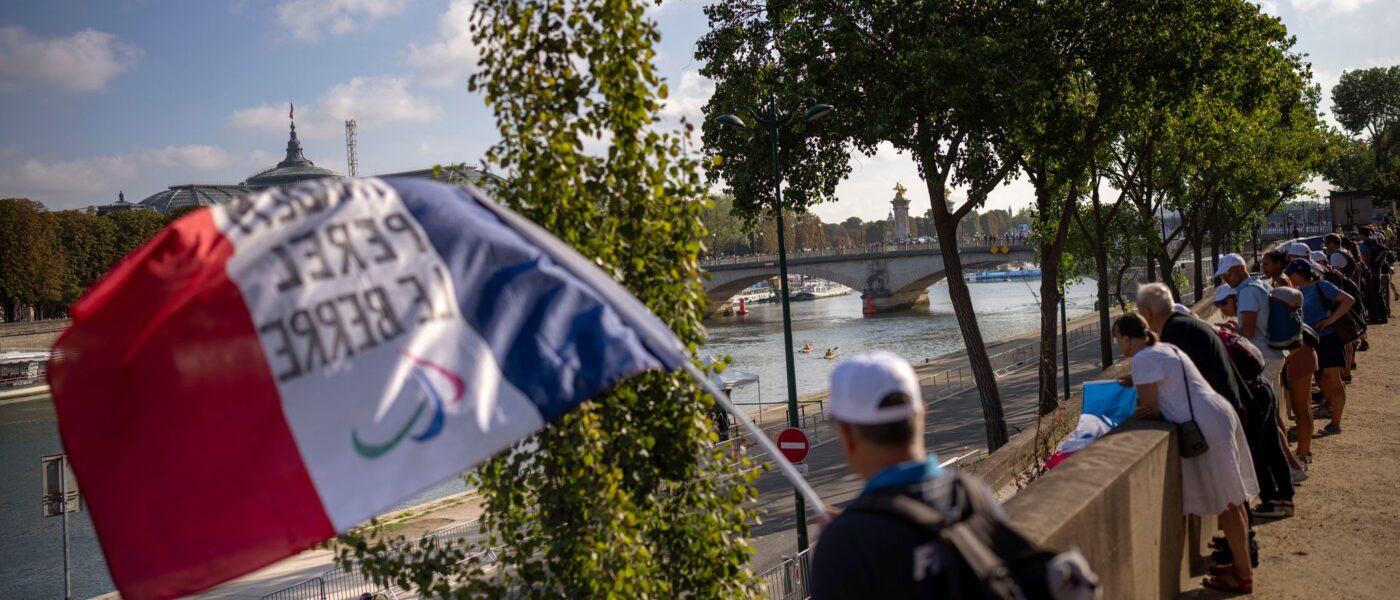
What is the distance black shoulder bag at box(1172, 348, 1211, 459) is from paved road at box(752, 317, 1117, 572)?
32.1 ft

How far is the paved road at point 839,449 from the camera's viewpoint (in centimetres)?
2128

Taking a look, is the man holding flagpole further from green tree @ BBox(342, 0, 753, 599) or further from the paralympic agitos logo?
green tree @ BBox(342, 0, 753, 599)

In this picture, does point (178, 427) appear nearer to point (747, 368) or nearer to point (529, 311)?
point (529, 311)

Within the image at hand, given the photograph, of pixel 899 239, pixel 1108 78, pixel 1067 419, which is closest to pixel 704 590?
pixel 1067 419

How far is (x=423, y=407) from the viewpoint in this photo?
9.14 feet

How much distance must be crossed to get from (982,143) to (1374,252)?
6.44 m

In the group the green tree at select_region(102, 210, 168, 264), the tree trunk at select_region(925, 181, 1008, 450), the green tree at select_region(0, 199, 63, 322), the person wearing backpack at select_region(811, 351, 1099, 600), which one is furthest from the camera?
the green tree at select_region(102, 210, 168, 264)

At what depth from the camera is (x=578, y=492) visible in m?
4.31

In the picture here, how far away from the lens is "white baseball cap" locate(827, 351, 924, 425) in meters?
2.30

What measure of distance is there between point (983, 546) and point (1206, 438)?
3.50m

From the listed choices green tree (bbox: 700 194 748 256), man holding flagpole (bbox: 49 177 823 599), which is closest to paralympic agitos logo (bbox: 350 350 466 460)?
man holding flagpole (bbox: 49 177 823 599)

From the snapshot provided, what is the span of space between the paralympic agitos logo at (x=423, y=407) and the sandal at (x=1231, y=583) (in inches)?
152

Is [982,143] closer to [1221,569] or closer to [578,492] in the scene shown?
[1221,569]

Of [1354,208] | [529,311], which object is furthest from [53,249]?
[529,311]
